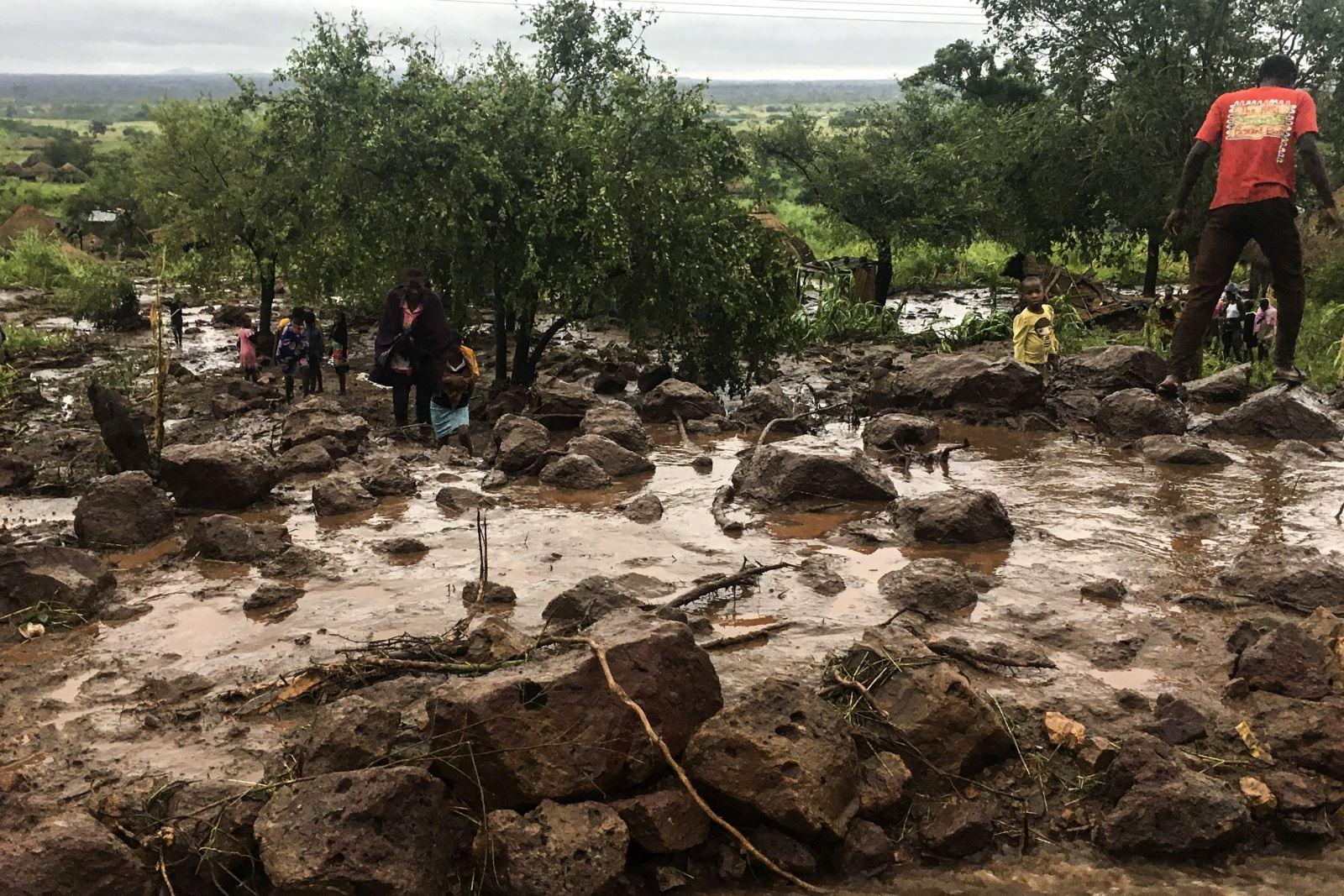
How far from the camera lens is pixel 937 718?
416 cm

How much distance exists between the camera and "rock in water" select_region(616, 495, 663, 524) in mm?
7645

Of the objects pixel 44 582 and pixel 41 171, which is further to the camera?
pixel 41 171

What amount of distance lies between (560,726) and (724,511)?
13.4 feet

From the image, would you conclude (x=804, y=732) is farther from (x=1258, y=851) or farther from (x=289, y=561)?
(x=289, y=561)

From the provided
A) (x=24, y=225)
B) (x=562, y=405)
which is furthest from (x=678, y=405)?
(x=24, y=225)

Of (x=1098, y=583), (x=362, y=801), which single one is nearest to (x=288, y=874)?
(x=362, y=801)

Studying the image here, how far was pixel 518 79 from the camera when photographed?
13148 millimetres

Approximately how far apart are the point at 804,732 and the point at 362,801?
1460mm

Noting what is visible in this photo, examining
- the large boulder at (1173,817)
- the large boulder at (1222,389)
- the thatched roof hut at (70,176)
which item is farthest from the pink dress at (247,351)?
the thatched roof hut at (70,176)

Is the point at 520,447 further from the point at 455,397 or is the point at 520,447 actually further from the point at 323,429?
the point at 323,429

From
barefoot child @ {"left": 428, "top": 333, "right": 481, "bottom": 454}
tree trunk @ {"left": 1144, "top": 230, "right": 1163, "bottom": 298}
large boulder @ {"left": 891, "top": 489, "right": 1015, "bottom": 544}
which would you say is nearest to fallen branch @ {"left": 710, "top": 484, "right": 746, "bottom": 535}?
large boulder @ {"left": 891, "top": 489, "right": 1015, "bottom": 544}

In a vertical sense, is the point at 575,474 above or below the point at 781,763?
below

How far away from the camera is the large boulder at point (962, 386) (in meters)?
11.2

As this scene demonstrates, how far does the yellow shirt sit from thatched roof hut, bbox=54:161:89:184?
5813cm
